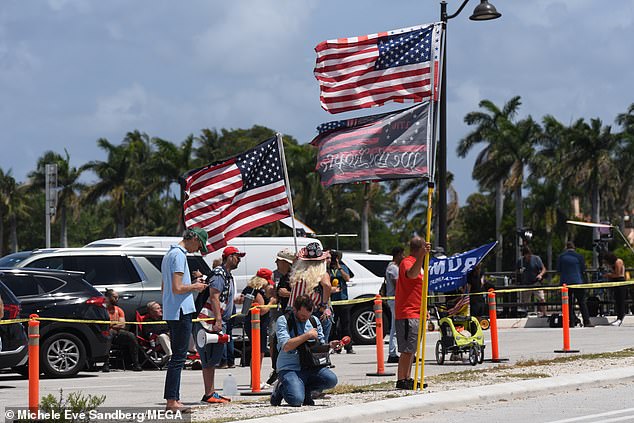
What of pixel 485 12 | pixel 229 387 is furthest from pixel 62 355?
pixel 485 12

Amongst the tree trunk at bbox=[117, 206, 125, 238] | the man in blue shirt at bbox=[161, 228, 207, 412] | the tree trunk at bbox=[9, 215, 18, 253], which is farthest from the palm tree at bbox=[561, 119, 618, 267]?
the man in blue shirt at bbox=[161, 228, 207, 412]

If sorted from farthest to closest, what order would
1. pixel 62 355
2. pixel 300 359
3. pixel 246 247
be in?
pixel 246 247, pixel 62 355, pixel 300 359

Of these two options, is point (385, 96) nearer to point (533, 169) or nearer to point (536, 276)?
point (536, 276)

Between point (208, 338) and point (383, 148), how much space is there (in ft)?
9.92

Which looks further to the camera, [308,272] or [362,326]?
[362,326]

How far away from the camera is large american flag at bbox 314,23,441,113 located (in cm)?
1353

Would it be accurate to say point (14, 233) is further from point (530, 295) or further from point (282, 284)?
point (282, 284)

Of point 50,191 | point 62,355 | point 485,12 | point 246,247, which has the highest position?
point 485,12

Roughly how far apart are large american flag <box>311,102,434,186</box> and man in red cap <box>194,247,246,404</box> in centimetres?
159

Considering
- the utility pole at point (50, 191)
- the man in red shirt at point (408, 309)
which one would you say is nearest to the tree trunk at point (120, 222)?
the utility pole at point (50, 191)

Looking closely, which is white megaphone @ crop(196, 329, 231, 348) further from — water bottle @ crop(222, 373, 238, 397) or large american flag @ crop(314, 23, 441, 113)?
large american flag @ crop(314, 23, 441, 113)

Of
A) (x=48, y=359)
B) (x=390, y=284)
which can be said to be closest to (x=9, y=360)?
(x=48, y=359)

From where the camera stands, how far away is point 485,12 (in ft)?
76.0

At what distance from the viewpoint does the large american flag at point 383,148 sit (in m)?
13.2
